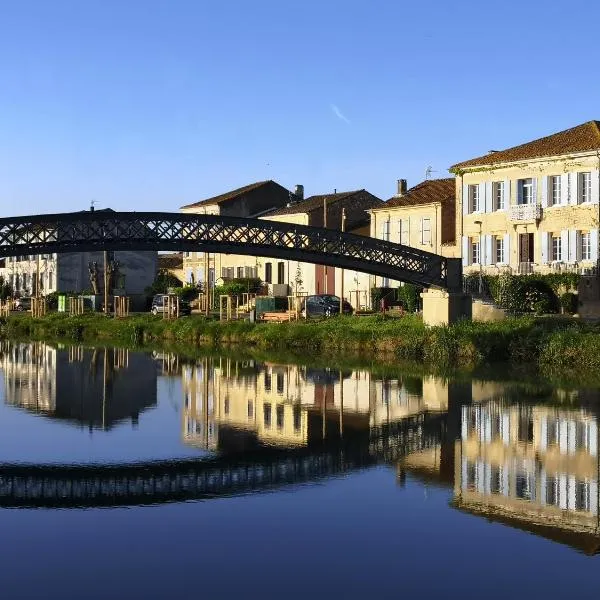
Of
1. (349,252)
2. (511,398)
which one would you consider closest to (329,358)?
(349,252)

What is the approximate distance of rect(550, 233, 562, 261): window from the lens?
4703 centimetres

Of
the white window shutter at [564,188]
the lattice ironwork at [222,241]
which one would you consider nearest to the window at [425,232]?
the white window shutter at [564,188]

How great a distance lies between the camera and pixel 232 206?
79.2m

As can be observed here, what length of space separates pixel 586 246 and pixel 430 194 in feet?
45.5

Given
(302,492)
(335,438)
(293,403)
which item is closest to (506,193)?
(293,403)

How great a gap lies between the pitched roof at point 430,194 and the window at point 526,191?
25.4ft

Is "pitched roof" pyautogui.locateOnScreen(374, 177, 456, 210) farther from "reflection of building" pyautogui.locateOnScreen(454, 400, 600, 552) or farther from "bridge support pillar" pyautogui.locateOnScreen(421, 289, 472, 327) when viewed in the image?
"reflection of building" pyautogui.locateOnScreen(454, 400, 600, 552)

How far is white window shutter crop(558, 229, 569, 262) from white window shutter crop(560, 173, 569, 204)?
138cm

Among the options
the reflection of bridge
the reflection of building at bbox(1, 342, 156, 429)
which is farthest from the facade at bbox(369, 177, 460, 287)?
the reflection of bridge

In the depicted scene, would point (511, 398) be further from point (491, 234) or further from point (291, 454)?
point (491, 234)

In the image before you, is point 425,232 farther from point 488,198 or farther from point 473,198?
point 488,198

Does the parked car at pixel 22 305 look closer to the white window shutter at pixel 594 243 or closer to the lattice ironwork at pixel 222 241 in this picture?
the lattice ironwork at pixel 222 241

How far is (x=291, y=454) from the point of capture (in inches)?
787

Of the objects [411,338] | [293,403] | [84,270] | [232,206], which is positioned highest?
[232,206]
